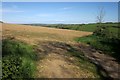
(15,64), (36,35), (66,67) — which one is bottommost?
(66,67)

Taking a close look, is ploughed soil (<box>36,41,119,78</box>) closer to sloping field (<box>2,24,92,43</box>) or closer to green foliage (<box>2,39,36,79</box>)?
green foliage (<box>2,39,36,79</box>)

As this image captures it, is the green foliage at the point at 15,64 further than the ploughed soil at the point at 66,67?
No

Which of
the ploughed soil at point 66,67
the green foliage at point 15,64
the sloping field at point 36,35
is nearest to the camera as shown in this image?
the green foliage at point 15,64

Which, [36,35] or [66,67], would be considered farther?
[36,35]

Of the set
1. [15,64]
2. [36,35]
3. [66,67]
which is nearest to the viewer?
[15,64]

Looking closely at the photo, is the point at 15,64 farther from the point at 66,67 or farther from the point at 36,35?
the point at 36,35

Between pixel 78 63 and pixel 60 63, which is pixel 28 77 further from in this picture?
pixel 78 63

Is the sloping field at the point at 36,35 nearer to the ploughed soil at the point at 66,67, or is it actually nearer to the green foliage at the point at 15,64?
the ploughed soil at the point at 66,67

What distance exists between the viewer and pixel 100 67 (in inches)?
418

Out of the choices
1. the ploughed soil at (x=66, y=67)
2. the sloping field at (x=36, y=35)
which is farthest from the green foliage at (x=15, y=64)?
the sloping field at (x=36, y=35)

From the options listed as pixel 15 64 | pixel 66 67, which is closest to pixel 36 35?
pixel 66 67

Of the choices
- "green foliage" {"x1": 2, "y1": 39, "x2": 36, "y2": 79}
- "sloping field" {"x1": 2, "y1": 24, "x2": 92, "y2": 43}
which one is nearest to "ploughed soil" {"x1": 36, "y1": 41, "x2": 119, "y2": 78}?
"green foliage" {"x1": 2, "y1": 39, "x2": 36, "y2": 79}

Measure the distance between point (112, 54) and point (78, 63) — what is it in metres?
4.76

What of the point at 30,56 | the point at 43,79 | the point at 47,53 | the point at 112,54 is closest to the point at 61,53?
the point at 47,53
